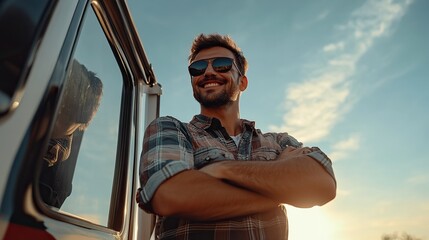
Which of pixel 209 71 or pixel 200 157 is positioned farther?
pixel 209 71

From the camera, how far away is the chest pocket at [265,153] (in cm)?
212

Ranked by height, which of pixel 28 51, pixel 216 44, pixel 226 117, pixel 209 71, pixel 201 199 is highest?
pixel 216 44

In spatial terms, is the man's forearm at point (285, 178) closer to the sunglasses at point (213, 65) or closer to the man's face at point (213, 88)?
the man's face at point (213, 88)

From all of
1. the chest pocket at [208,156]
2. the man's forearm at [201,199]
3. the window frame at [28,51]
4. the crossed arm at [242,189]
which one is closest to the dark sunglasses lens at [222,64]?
the chest pocket at [208,156]

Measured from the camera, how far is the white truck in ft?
2.64

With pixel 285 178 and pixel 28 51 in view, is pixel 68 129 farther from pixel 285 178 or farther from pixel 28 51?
pixel 285 178

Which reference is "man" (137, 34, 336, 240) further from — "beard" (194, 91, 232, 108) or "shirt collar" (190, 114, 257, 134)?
"beard" (194, 91, 232, 108)

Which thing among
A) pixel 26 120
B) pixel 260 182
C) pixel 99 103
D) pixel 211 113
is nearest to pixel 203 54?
pixel 211 113

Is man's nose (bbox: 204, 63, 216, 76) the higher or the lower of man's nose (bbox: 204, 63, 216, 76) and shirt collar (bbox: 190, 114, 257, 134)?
the higher

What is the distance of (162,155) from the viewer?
177cm

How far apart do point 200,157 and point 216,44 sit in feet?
3.67

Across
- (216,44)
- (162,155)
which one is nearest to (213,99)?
(216,44)

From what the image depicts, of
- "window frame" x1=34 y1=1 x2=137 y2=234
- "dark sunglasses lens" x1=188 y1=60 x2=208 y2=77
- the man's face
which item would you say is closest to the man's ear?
the man's face

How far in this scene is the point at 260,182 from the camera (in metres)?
1.68
